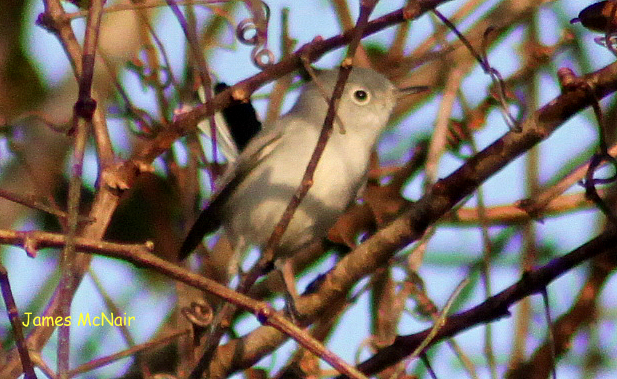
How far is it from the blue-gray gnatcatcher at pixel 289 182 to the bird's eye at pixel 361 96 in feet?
0.28

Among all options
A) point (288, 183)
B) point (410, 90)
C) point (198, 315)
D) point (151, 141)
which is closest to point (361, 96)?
point (410, 90)

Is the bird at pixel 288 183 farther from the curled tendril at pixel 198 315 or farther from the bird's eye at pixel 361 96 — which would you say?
the curled tendril at pixel 198 315

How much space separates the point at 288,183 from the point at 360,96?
1.76ft

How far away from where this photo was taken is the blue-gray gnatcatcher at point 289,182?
275 cm

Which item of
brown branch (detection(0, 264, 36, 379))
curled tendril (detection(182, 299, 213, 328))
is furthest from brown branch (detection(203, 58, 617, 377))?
brown branch (detection(0, 264, 36, 379))

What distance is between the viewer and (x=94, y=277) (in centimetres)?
246

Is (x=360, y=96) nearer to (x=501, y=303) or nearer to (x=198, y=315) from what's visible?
(x=198, y=315)

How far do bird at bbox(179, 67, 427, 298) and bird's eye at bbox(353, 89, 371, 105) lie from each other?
0.08m

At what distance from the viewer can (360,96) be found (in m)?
3.12

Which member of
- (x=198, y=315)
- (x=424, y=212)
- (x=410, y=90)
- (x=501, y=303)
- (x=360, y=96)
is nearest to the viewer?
(x=501, y=303)

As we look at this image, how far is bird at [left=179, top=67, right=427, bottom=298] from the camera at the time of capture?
9.01 ft

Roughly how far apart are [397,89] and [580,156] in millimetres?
669

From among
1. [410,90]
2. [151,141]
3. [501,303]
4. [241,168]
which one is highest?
[410,90]

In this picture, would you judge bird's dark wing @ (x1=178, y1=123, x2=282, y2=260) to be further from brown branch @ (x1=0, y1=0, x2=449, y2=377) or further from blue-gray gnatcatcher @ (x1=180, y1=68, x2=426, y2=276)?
brown branch @ (x1=0, y1=0, x2=449, y2=377)
